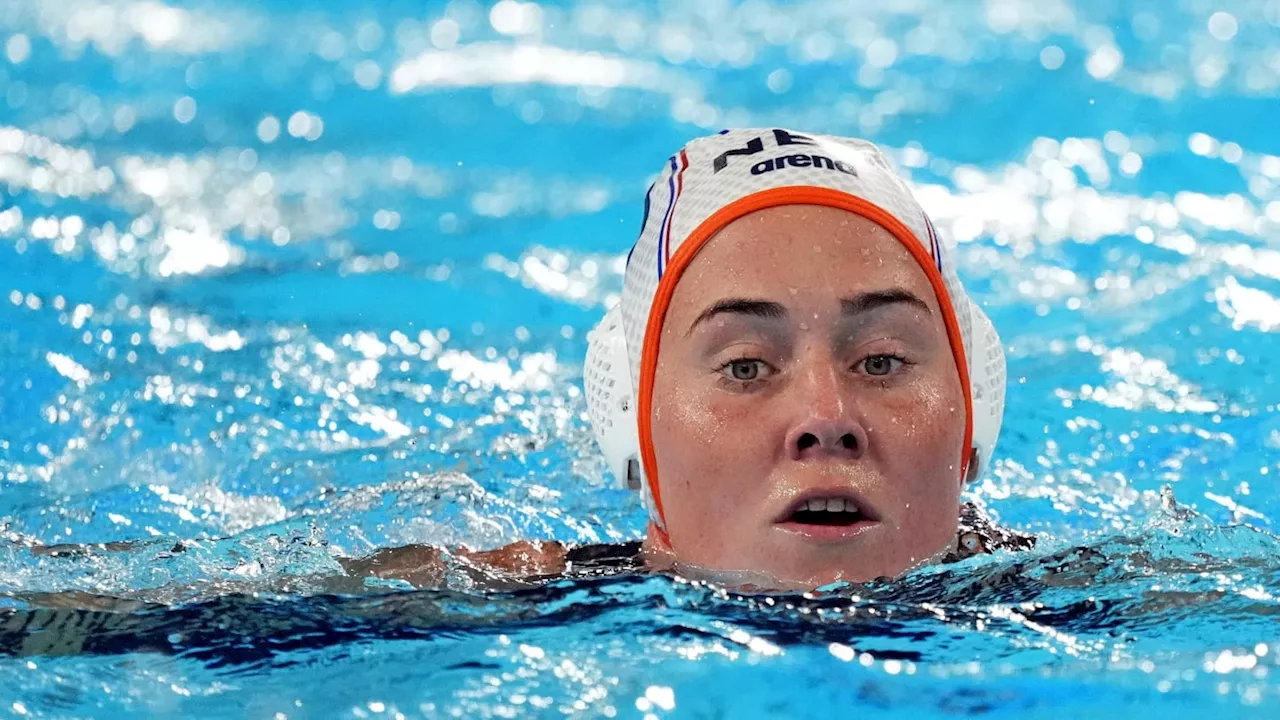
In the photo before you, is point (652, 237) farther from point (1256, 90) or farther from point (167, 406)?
point (1256, 90)

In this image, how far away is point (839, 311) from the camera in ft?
8.64

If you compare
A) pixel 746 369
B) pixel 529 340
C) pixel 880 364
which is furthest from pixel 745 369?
pixel 529 340

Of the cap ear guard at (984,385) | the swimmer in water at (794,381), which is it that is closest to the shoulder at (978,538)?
the swimmer in water at (794,381)

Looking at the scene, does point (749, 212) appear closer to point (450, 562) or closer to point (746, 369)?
point (746, 369)

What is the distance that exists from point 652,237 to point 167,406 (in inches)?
79.0

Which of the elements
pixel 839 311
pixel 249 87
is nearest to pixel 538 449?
pixel 839 311

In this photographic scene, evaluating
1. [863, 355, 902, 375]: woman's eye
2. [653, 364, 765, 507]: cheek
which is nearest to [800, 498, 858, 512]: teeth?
[653, 364, 765, 507]: cheek

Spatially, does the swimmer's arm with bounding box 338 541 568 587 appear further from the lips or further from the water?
the lips

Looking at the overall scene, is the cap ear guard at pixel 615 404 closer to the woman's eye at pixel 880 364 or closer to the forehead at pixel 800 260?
the forehead at pixel 800 260

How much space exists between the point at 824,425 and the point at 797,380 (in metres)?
0.11

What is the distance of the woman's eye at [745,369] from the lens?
8.77 feet

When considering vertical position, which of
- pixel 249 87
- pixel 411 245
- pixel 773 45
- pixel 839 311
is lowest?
pixel 839 311

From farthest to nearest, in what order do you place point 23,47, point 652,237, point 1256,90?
point 23,47, point 1256,90, point 652,237

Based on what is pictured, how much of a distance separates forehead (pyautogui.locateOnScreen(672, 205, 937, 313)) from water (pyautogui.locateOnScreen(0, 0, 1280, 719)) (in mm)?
492
